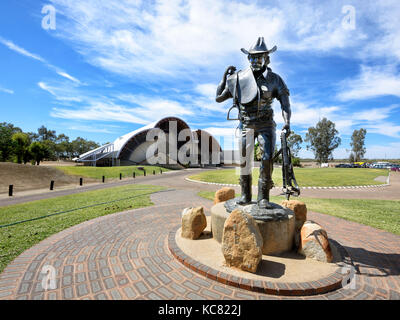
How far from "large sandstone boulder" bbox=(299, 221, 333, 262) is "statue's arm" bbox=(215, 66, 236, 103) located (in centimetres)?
297

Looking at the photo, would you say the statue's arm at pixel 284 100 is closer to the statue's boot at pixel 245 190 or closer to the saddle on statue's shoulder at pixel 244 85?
the saddle on statue's shoulder at pixel 244 85

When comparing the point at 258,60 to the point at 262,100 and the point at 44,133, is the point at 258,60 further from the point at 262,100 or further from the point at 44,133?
the point at 44,133

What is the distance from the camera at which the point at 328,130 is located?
181 ft

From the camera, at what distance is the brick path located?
2387 millimetres

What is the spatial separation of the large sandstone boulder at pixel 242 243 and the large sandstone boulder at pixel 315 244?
977 mm

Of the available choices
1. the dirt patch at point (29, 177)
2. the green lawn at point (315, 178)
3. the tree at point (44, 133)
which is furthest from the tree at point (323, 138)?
the tree at point (44, 133)

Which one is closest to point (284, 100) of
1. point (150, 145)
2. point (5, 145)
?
point (150, 145)

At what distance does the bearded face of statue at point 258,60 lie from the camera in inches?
140

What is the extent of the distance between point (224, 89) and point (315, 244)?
337 centimetres

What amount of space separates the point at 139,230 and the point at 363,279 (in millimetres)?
4276

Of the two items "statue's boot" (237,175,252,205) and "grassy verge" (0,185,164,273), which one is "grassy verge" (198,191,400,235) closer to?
"statue's boot" (237,175,252,205)

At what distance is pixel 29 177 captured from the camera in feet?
58.1
